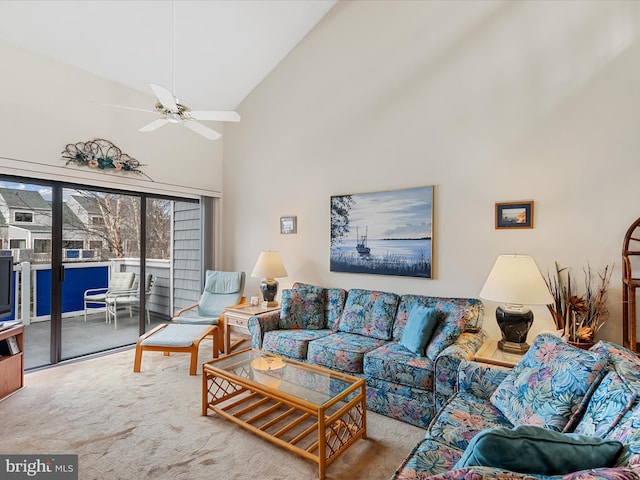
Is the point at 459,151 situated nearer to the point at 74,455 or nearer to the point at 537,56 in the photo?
the point at 537,56

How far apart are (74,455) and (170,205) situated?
331 cm

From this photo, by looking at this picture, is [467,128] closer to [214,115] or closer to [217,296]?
[214,115]

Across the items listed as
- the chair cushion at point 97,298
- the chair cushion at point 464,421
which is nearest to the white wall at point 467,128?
the chair cushion at point 464,421

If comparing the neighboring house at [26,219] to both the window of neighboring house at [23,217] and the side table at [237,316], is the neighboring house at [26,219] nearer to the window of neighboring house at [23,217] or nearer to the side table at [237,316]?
the window of neighboring house at [23,217]

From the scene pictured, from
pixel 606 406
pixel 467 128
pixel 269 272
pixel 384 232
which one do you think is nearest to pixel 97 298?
pixel 269 272

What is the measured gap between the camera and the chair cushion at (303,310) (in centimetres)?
354

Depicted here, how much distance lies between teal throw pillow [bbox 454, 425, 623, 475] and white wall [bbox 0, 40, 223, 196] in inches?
168

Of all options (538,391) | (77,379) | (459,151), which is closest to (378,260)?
(459,151)

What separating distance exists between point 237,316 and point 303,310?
0.79m

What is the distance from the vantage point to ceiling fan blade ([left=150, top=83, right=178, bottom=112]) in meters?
2.28

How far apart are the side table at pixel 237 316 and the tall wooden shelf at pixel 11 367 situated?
6.02 ft

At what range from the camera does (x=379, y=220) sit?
3.56 m

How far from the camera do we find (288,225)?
4.36m

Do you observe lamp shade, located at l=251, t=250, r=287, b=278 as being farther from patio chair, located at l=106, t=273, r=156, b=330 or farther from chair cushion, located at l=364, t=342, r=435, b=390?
chair cushion, located at l=364, t=342, r=435, b=390
